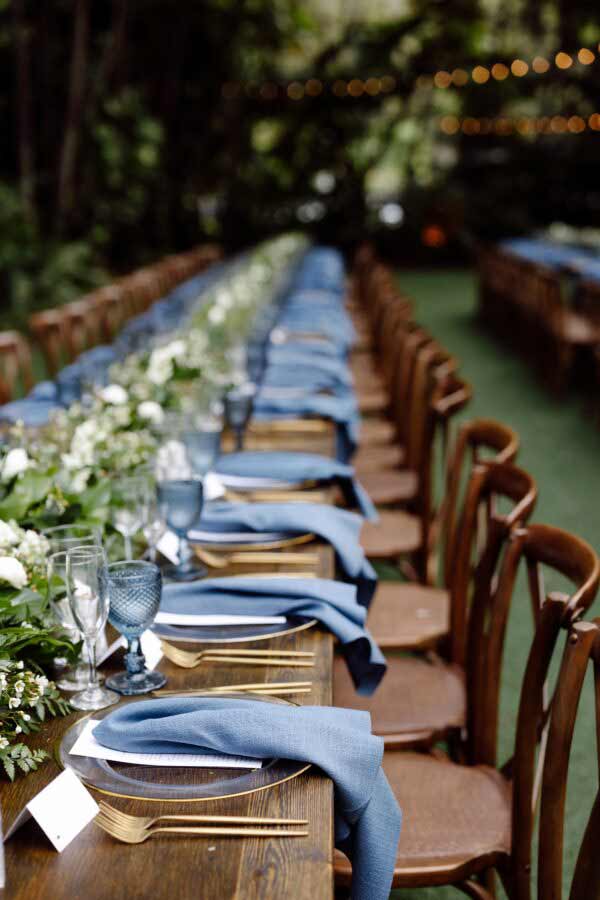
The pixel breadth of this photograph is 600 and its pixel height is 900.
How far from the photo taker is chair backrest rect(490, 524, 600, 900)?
1.56 meters

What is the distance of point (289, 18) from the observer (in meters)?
17.6

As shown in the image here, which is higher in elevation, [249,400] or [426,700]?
[249,400]

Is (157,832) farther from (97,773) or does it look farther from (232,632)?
(232,632)

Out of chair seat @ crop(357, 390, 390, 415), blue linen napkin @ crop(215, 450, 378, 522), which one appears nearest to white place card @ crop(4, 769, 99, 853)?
blue linen napkin @ crop(215, 450, 378, 522)

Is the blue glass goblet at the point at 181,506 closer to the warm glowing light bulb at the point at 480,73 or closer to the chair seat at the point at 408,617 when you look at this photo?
the chair seat at the point at 408,617

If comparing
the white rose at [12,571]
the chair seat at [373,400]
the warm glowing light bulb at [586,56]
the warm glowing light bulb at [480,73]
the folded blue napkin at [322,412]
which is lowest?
the chair seat at [373,400]

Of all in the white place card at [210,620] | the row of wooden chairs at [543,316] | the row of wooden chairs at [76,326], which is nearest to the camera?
the white place card at [210,620]

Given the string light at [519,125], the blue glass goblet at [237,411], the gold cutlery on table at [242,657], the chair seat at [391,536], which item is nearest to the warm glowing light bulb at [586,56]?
the string light at [519,125]

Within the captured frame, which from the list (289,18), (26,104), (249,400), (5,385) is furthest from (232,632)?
(289,18)

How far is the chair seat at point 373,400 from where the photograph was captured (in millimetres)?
4910

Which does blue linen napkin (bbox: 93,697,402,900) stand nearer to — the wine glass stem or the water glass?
the wine glass stem

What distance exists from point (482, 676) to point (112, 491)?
804 millimetres

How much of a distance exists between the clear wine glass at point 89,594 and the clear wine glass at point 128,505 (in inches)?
16.0

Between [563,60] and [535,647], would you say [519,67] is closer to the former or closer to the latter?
[563,60]
